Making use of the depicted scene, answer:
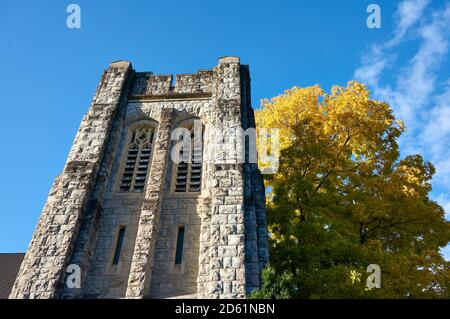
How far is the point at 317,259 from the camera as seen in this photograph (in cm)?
1083

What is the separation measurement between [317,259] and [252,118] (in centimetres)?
644

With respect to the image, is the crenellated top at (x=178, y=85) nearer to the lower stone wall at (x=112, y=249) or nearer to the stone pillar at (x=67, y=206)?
the stone pillar at (x=67, y=206)

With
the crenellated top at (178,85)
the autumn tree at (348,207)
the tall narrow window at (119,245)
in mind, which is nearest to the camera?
the autumn tree at (348,207)

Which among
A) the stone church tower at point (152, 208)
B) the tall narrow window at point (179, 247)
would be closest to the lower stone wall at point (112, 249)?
the stone church tower at point (152, 208)

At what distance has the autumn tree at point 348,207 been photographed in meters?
10.2

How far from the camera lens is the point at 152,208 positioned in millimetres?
12680

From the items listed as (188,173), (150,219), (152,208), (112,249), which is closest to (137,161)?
(188,173)

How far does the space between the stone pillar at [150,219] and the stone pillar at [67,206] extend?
1916 millimetres

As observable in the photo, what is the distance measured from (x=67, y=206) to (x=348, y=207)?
907cm

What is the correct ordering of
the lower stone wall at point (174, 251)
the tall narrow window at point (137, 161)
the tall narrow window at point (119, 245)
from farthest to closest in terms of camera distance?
the tall narrow window at point (137, 161), the tall narrow window at point (119, 245), the lower stone wall at point (174, 251)

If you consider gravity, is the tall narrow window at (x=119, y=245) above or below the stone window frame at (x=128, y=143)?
below

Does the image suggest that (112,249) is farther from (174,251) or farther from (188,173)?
(188,173)

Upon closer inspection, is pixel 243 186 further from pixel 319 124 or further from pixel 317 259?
pixel 319 124
